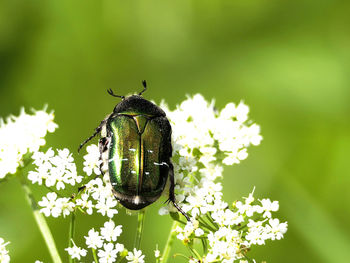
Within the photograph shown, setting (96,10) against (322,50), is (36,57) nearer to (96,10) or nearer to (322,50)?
(96,10)

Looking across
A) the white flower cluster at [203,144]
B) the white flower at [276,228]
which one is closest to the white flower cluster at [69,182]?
the white flower cluster at [203,144]

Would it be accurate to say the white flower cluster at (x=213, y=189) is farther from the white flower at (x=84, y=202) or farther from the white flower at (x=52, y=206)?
the white flower at (x=52, y=206)

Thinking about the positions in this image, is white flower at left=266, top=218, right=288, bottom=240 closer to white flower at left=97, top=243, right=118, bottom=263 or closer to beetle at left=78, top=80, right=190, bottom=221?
beetle at left=78, top=80, right=190, bottom=221

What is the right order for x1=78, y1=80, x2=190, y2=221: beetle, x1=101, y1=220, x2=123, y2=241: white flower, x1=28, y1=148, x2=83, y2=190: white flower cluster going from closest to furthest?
x1=78, y1=80, x2=190, y2=221: beetle, x1=101, y1=220, x2=123, y2=241: white flower, x1=28, y1=148, x2=83, y2=190: white flower cluster

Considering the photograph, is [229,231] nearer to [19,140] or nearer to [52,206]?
[52,206]

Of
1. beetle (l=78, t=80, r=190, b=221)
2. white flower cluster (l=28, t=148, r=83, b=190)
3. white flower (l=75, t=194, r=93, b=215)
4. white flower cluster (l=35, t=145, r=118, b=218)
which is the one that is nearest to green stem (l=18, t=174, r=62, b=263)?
white flower cluster (l=35, t=145, r=118, b=218)
